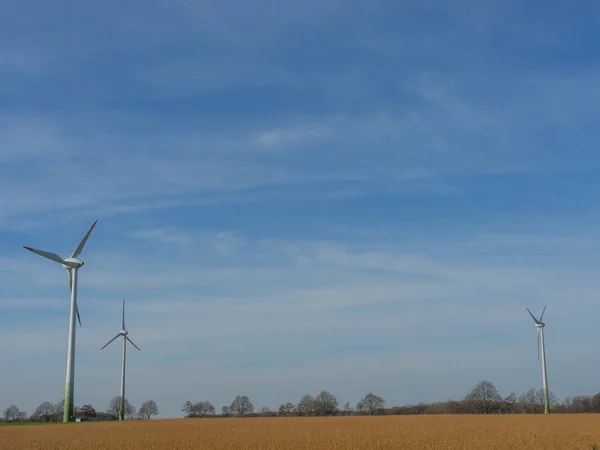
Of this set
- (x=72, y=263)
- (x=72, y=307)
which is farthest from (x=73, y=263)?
(x=72, y=307)

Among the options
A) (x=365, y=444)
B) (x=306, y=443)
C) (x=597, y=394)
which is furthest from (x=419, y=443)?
(x=597, y=394)

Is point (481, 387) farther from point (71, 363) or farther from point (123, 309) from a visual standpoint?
point (71, 363)

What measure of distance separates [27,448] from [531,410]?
168454 mm

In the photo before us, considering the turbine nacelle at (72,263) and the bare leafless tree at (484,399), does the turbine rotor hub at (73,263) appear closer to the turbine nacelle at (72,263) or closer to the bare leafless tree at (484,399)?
the turbine nacelle at (72,263)

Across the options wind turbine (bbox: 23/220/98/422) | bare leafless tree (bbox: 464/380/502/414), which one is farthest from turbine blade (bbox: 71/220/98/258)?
bare leafless tree (bbox: 464/380/502/414)

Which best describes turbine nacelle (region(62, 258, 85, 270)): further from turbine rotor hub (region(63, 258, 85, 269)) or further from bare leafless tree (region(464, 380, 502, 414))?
bare leafless tree (region(464, 380, 502, 414))

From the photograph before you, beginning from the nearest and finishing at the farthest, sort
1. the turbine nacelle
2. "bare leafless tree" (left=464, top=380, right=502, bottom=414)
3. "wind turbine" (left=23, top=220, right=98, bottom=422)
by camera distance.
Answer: "wind turbine" (left=23, top=220, right=98, bottom=422) → the turbine nacelle → "bare leafless tree" (left=464, top=380, right=502, bottom=414)

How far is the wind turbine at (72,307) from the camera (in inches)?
3324

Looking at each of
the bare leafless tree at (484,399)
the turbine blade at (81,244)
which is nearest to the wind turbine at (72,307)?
the turbine blade at (81,244)

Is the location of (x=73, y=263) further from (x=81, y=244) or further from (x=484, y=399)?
(x=484, y=399)

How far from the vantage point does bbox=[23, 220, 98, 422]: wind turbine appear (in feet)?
277

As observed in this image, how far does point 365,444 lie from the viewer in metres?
36.2

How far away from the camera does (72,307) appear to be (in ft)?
285

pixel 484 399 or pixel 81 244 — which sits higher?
pixel 81 244
